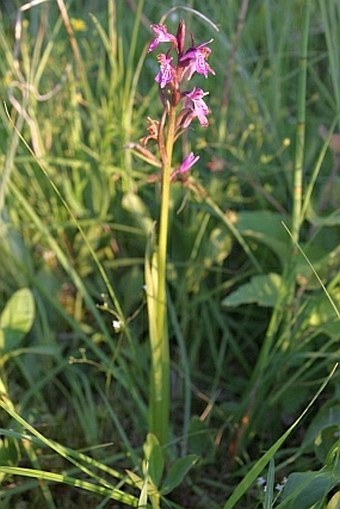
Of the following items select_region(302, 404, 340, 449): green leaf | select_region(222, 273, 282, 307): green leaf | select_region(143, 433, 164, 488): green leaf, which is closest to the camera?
select_region(143, 433, 164, 488): green leaf

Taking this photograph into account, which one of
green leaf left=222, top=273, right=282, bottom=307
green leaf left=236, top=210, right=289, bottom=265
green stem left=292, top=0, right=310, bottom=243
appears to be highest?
green stem left=292, top=0, right=310, bottom=243

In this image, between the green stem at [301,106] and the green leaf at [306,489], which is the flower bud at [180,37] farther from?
the green leaf at [306,489]

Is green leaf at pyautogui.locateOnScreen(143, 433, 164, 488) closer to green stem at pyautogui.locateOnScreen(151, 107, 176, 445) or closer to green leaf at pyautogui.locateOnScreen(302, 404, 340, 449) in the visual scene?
green stem at pyautogui.locateOnScreen(151, 107, 176, 445)

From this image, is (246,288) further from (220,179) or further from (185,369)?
(220,179)

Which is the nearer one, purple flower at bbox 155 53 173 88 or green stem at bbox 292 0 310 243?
purple flower at bbox 155 53 173 88

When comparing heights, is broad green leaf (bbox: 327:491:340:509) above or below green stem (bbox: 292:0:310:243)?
below

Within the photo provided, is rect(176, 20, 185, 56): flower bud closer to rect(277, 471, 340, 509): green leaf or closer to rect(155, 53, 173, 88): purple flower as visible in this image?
rect(155, 53, 173, 88): purple flower

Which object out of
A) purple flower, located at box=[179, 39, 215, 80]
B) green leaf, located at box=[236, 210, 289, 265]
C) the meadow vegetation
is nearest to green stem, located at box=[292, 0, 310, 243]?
the meadow vegetation

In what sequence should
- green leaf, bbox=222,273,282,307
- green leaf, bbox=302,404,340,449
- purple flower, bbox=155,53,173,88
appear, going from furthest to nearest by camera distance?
1. green leaf, bbox=222,273,282,307
2. green leaf, bbox=302,404,340,449
3. purple flower, bbox=155,53,173,88

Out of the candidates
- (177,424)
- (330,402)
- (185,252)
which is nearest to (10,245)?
(185,252)
